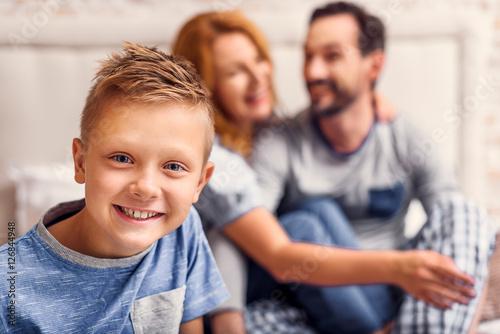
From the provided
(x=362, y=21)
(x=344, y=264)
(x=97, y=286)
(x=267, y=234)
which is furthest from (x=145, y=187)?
(x=362, y=21)

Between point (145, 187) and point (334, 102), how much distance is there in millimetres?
470

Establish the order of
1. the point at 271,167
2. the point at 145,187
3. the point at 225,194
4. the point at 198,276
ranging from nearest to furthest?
the point at 145,187, the point at 198,276, the point at 225,194, the point at 271,167

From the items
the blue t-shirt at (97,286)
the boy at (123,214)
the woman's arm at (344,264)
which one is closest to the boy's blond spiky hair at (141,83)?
the boy at (123,214)

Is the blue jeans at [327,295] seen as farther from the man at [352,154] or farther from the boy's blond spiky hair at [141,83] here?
the boy's blond spiky hair at [141,83]

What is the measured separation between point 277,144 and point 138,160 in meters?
0.39

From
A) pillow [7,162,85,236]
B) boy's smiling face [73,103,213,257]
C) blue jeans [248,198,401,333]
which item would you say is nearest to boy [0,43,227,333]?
boy's smiling face [73,103,213,257]

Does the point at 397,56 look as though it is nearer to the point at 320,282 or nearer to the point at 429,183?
the point at 429,183

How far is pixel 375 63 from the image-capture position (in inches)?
34.9

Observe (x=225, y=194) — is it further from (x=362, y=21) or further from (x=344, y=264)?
(x=362, y=21)

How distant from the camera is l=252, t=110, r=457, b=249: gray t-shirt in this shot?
86 cm

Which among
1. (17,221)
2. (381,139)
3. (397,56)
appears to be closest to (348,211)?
(381,139)

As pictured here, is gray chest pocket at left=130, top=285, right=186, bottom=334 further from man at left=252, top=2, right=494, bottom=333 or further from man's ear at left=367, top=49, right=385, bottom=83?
man's ear at left=367, top=49, right=385, bottom=83

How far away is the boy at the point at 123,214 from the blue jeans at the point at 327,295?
252 mm

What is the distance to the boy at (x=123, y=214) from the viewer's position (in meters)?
0.49
